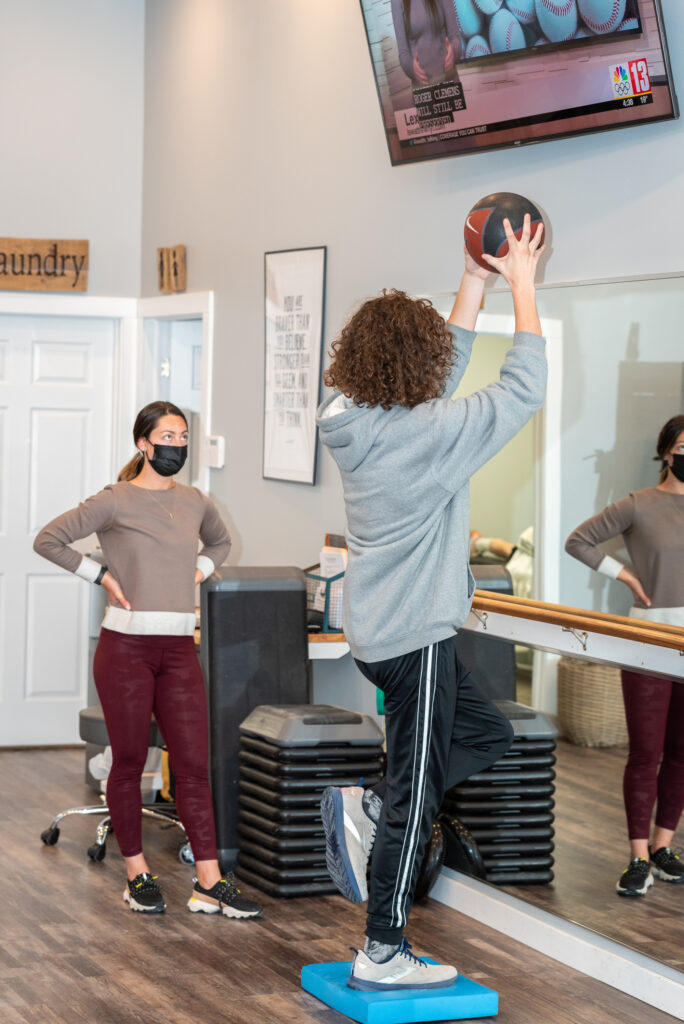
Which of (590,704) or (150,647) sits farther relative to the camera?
(150,647)

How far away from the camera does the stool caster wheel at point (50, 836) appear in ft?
14.8

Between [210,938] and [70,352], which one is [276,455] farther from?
[210,938]

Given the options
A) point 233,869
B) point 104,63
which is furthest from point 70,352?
point 233,869

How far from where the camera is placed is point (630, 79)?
3.25 meters

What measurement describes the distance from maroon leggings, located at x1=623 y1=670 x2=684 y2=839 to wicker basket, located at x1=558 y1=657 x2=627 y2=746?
0.06 meters

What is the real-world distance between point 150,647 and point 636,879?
151 centimetres

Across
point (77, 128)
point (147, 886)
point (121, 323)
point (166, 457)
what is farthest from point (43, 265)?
point (147, 886)

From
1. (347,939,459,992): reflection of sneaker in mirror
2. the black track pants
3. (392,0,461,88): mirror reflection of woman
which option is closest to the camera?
the black track pants

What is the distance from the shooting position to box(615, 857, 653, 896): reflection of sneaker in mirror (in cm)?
342

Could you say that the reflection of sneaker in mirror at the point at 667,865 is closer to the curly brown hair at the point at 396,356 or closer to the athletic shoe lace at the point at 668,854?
the athletic shoe lace at the point at 668,854

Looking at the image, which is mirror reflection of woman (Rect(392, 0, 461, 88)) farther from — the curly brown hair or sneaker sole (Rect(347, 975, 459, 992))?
sneaker sole (Rect(347, 975, 459, 992))

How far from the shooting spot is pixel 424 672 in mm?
2990

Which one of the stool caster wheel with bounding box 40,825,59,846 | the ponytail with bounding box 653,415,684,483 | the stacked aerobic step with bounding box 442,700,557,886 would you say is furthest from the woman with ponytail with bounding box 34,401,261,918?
A: the ponytail with bounding box 653,415,684,483

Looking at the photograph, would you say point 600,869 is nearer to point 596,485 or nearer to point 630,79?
point 596,485
